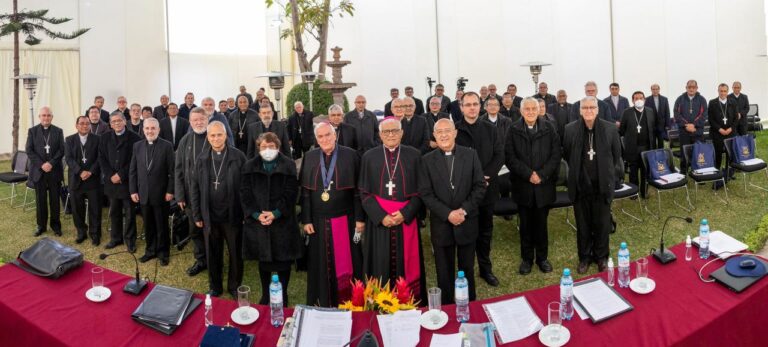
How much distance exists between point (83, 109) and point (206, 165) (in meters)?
11.8

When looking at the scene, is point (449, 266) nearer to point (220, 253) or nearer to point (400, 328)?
point (400, 328)

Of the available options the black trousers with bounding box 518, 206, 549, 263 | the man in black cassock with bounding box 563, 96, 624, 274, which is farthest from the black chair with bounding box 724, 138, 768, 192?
the black trousers with bounding box 518, 206, 549, 263

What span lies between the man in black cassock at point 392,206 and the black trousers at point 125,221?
3.28m

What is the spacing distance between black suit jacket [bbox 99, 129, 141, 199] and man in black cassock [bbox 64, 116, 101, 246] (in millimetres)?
255

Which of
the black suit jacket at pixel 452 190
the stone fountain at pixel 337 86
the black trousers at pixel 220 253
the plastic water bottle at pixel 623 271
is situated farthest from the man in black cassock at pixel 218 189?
the stone fountain at pixel 337 86

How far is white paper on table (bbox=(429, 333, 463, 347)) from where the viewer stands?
253cm

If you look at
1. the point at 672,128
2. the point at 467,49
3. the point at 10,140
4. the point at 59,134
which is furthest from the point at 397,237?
the point at 10,140

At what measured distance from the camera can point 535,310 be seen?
2.84 m

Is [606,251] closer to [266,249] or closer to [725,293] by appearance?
[725,293]

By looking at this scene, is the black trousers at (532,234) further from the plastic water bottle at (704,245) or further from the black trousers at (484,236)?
the plastic water bottle at (704,245)

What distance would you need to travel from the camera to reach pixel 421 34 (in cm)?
1513

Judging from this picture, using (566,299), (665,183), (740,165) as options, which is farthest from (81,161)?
(740,165)

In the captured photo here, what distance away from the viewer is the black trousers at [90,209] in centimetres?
664

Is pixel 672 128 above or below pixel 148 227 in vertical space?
above
